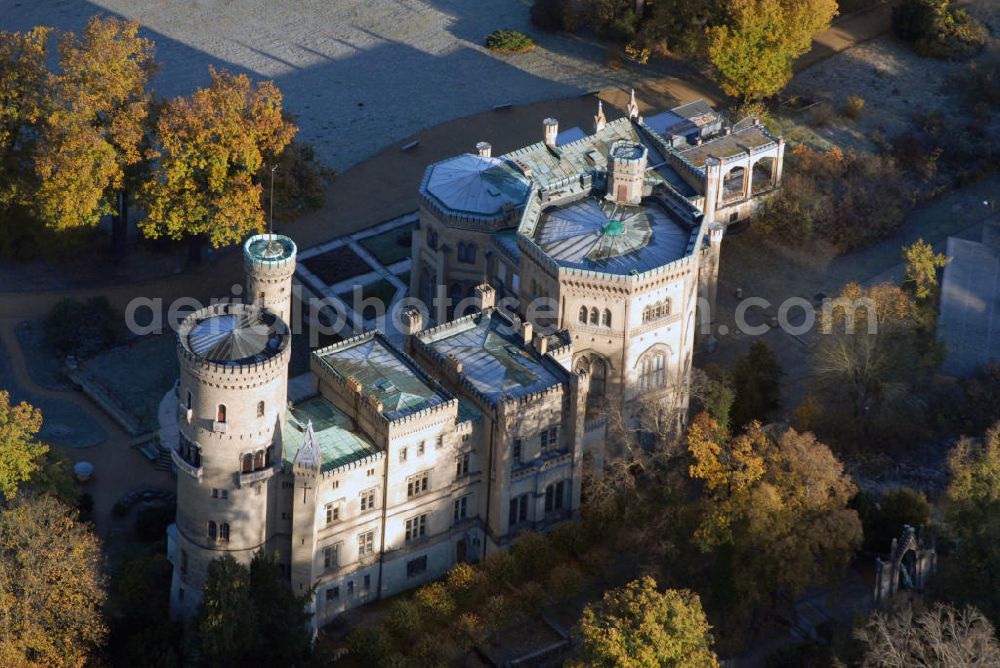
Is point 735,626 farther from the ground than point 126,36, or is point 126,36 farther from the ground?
point 126,36

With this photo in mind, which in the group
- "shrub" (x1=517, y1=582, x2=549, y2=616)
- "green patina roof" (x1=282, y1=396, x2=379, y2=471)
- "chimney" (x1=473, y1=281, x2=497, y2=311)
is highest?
"chimney" (x1=473, y1=281, x2=497, y2=311)

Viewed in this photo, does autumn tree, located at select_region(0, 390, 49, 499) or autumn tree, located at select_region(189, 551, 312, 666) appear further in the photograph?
autumn tree, located at select_region(0, 390, 49, 499)

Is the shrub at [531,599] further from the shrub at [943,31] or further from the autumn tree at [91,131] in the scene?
the shrub at [943,31]

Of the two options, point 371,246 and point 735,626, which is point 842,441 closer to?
point 735,626

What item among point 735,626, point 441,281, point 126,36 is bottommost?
point 735,626

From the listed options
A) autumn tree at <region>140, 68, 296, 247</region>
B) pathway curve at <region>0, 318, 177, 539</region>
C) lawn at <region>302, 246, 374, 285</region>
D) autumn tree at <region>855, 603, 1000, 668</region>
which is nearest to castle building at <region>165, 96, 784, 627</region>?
lawn at <region>302, 246, 374, 285</region>

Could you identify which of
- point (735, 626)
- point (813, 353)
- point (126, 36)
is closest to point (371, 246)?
point (126, 36)

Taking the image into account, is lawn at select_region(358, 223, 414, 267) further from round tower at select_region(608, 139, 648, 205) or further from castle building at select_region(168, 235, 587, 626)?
castle building at select_region(168, 235, 587, 626)
